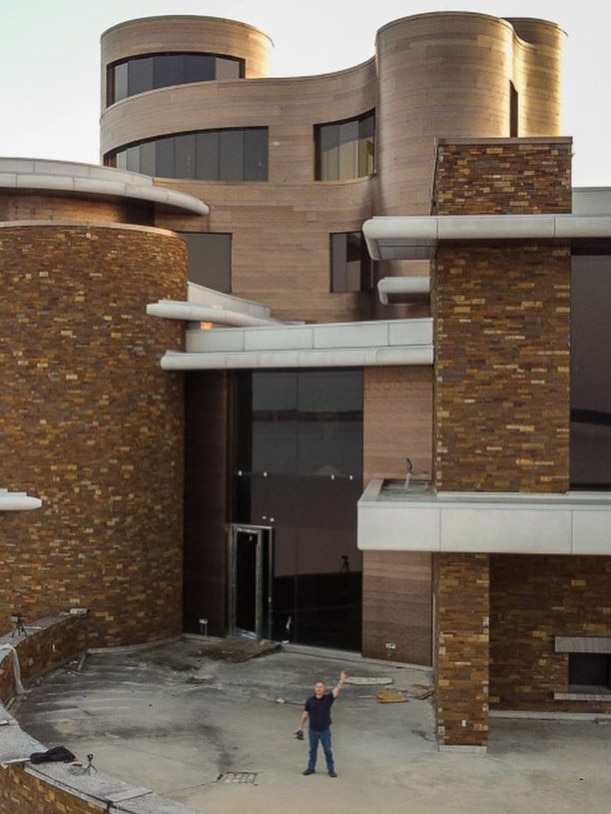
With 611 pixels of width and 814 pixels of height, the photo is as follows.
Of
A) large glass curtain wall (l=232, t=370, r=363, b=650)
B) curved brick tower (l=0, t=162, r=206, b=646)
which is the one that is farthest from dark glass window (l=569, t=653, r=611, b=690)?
curved brick tower (l=0, t=162, r=206, b=646)

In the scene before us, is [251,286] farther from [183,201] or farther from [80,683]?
[80,683]

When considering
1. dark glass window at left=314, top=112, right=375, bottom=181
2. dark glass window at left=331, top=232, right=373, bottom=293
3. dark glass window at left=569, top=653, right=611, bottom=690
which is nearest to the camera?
dark glass window at left=569, top=653, right=611, bottom=690

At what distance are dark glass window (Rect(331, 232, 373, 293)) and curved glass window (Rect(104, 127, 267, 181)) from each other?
10.6ft

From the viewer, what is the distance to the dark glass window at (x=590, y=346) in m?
14.3

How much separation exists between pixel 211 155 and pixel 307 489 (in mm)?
13401

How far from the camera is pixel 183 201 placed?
88.4ft

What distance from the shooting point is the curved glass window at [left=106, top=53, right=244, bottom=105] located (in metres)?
32.1

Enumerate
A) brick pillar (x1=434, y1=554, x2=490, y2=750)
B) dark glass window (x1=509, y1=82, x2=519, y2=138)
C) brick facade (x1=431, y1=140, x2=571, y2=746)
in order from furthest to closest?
1. dark glass window (x1=509, y1=82, x2=519, y2=138)
2. brick facade (x1=431, y1=140, x2=571, y2=746)
3. brick pillar (x1=434, y1=554, x2=490, y2=750)

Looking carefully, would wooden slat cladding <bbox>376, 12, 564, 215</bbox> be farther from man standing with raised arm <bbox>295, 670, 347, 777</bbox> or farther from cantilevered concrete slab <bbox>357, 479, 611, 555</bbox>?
man standing with raised arm <bbox>295, 670, 347, 777</bbox>

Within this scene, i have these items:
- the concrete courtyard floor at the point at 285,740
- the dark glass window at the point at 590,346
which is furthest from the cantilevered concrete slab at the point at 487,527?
the concrete courtyard floor at the point at 285,740

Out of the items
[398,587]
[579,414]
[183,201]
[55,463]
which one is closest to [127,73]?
[183,201]

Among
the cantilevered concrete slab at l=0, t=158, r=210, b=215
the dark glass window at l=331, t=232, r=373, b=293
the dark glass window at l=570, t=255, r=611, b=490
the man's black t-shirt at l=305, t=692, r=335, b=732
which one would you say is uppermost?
the cantilevered concrete slab at l=0, t=158, r=210, b=215

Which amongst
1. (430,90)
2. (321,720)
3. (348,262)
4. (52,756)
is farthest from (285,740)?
(430,90)

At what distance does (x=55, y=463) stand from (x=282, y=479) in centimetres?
463
